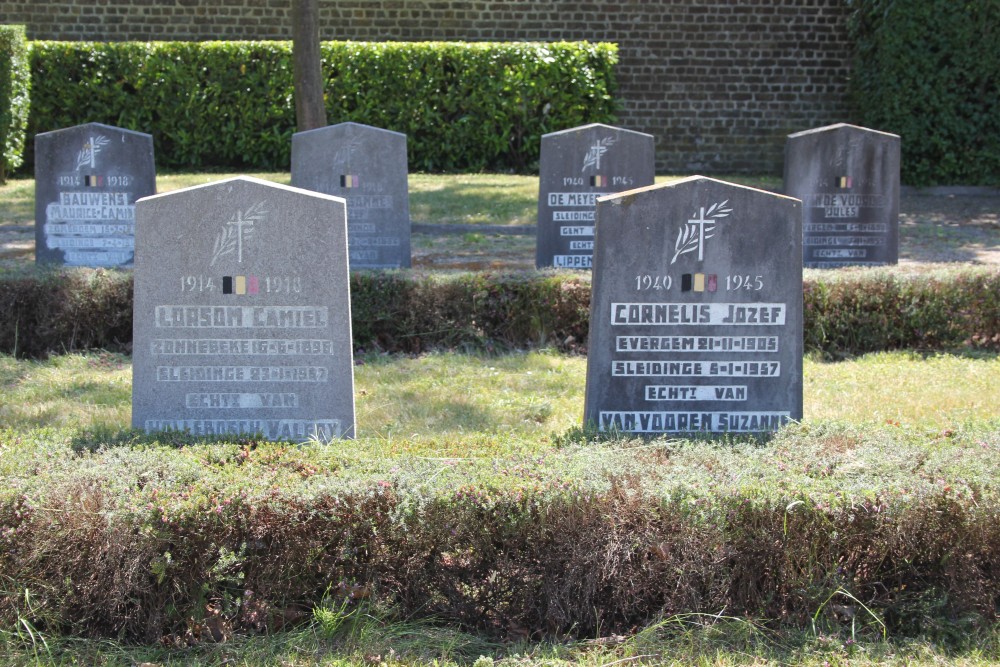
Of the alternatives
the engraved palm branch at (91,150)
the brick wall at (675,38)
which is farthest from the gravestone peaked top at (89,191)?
the brick wall at (675,38)

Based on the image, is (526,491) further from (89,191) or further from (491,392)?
(89,191)

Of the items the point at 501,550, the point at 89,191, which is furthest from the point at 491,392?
the point at 89,191

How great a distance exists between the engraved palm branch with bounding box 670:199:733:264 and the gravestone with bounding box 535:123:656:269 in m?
4.26

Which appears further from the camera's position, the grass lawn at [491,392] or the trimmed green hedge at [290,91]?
the trimmed green hedge at [290,91]

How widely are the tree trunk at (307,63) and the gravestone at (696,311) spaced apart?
8.26m

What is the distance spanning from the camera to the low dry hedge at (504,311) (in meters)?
7.63

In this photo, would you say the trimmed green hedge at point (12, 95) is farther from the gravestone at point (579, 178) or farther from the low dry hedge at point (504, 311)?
the gravestone at point (579, 178)

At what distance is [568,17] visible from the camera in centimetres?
1866

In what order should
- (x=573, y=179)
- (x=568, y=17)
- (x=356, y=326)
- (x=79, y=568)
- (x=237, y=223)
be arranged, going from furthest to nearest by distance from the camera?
(x=568, y=17) < (x=573, y=179) < (x=356, y=326) < (x=237, y=223) < (x=79, y=568)

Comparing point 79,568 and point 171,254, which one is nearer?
point 79,568

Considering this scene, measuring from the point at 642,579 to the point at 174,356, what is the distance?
2531 mm

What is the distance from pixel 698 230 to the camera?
5.15 metres

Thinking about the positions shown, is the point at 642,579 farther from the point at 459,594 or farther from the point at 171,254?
the point at 171,254

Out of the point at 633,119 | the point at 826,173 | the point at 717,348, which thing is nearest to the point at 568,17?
the point at 633,119
